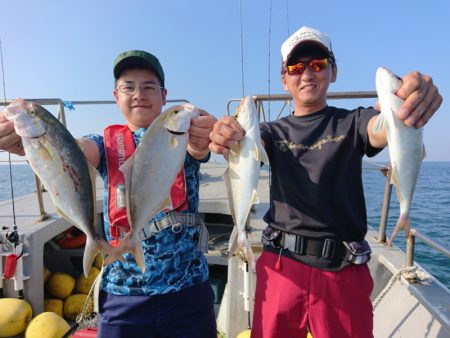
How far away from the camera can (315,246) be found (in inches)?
98.5

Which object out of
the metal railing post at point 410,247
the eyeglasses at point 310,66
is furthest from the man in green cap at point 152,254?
the metal railing post at point 410,247

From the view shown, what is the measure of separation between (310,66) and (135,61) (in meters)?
1.41

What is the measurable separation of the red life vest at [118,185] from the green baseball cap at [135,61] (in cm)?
51

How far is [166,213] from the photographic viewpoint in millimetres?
2441

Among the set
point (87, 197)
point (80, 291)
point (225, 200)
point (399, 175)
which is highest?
point (399, 175)

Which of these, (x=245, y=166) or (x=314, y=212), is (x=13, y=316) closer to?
(x=245, y=166)

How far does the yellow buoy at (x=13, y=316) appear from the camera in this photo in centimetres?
400

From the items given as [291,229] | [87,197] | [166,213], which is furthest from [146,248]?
[291,229]

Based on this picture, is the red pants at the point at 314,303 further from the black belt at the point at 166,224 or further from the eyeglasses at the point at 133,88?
the eyeglasses at the point at 133,88

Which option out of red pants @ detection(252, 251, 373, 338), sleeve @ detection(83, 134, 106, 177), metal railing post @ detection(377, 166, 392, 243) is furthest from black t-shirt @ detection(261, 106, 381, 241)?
metal railing post @ detection(377, 166, 392, 243)

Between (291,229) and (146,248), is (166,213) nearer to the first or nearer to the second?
(146,248)

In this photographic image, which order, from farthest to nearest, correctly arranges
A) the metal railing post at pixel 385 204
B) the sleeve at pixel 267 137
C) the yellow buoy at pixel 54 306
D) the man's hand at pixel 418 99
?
1. the yellow buoy at pixel 54 306
2. the metal railing post at pixel 385 204
3. the sleeve at pixel 267 137
4. the man's hand at pixel 418 99

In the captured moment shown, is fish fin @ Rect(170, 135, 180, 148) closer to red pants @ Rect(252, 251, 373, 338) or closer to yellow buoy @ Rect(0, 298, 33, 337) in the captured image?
red pants @ Rect(252, 251, 373, 338)

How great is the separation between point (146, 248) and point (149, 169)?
0.67 meters
